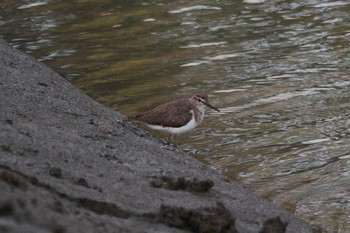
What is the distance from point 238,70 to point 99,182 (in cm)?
962

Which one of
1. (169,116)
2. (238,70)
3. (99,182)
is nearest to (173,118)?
(169,116)

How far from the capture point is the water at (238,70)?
1473 centimetres

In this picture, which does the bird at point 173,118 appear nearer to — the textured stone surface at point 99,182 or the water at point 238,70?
the textured stone surface at point 99,182

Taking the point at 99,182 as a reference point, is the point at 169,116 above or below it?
below

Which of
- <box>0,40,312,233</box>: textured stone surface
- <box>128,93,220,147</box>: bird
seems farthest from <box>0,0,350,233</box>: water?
<box>0,40,312,233</box>: textured stone surface

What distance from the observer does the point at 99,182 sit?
35.0 ft

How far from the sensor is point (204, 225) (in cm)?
968

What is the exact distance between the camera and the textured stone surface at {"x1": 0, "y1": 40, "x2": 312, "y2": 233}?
9.03 meters

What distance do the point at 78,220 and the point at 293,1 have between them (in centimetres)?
1653

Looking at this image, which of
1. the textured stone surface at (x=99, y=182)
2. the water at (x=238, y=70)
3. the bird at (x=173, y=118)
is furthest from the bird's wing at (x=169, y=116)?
the water at (x=238, y=70)

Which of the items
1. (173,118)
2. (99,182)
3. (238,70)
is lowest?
(238,70)

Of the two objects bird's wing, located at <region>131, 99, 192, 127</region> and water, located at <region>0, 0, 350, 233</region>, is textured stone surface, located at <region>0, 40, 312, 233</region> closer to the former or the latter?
bird's wing, located at <region>131, 99, 192, 127</region>

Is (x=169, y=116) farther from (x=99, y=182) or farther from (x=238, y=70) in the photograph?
(x=238, y=70)

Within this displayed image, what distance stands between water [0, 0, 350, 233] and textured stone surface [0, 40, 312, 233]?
1.53 metres
